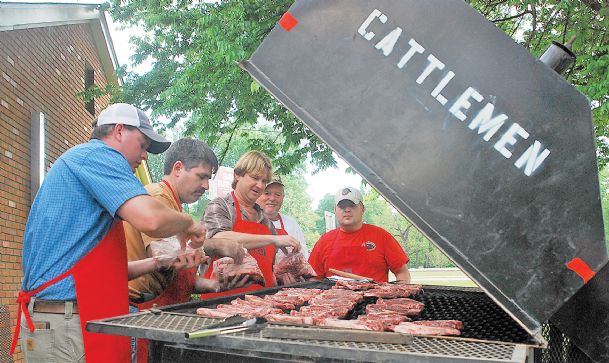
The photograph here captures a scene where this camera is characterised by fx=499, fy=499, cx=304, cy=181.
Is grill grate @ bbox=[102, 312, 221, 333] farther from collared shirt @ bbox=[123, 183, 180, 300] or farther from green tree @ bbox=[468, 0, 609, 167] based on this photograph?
green tree @ bbox=[468, 0, 609, 167]

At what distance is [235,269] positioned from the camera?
3891 millimetres

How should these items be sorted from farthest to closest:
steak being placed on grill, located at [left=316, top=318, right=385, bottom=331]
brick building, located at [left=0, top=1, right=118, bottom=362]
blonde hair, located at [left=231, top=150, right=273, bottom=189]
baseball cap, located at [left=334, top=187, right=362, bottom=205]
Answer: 1. brick building, located at [left=0, top=1, right=118, bottom=362]
2. baseball cap, located at [left=334, top=187, right=362, bottom=205]
3. blonde hair, located at [left=231, top=150, right=273, bottom=189]
4. steak being placed on grill, located at [left=316, top=318, right=385, bottom=331]

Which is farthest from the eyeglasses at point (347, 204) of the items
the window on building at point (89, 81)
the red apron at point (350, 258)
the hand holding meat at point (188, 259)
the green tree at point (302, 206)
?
the green tree at point (302, 206)

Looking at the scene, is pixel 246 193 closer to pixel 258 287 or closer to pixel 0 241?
pixel 258 287

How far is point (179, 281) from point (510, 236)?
259cm

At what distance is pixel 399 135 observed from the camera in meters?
1.95

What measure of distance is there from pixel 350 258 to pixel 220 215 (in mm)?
2110

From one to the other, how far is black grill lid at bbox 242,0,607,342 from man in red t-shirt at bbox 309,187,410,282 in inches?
159

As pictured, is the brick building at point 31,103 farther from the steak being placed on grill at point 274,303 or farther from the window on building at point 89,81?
the steak being placed on grill at point 274,303

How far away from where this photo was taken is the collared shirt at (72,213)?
2.59 meters

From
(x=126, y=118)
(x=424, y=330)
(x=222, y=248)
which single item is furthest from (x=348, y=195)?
(x=424, y=330)

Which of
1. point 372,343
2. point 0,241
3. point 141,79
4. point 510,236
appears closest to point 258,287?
point 372,343

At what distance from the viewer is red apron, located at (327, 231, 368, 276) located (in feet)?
19.3

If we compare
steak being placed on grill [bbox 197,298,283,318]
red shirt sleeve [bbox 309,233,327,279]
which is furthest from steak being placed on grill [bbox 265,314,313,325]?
red shirt sleeve [bbox 309,233,327,279]
